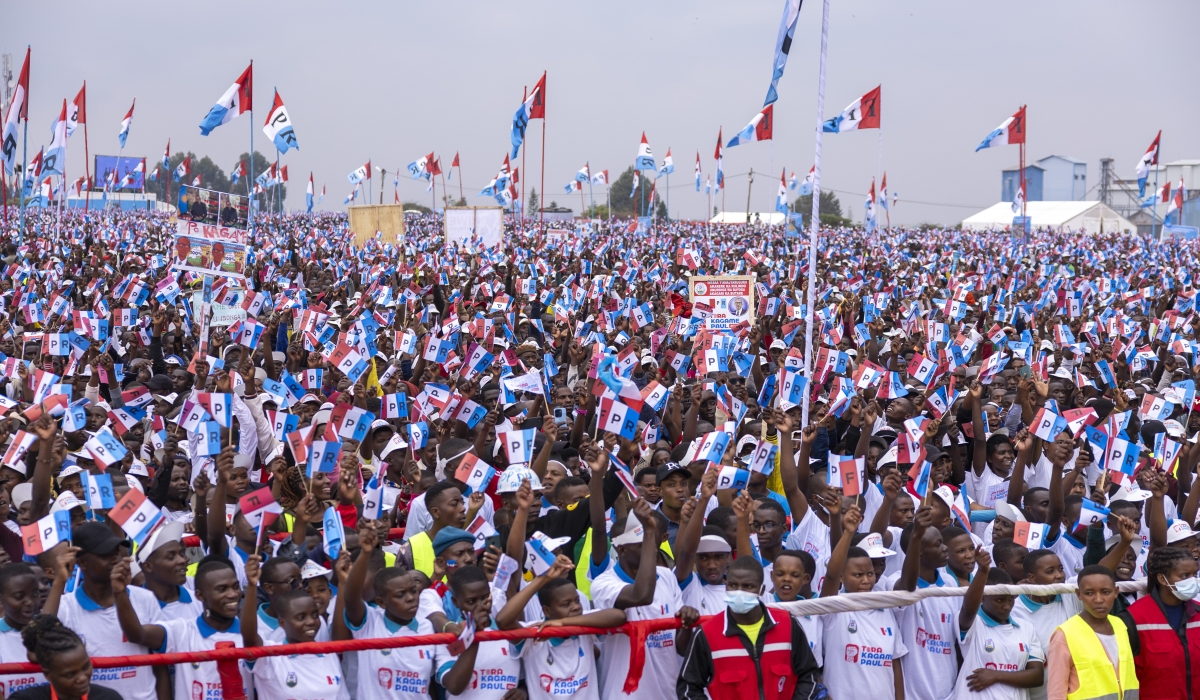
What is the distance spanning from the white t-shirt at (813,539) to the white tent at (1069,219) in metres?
65.4

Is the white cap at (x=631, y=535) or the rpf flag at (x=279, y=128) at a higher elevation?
the rpf flag at (x=279, y=128)

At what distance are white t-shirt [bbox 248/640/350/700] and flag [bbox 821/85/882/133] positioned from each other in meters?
18.7

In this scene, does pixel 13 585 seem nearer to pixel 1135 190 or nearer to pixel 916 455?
pixel 916 455

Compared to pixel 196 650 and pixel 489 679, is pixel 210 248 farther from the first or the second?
pixel 489 679

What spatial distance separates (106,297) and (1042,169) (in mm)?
82375

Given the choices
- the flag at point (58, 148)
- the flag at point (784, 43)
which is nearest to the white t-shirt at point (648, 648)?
the flag at point (784, 43)

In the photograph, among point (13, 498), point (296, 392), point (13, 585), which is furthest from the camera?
point (296, 392)

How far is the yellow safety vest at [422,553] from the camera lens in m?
5.60

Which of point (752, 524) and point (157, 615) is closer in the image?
point (157, 615)

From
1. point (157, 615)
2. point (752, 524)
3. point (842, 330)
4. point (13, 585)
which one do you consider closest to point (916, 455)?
point (752, 524)

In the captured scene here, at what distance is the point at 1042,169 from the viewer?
281ft

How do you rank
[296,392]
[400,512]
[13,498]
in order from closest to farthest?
1. [13,498]
2. [400,512]
3. [296,392]

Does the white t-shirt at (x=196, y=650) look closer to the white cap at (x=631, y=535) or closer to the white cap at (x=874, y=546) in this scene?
the white cap at (x=631, y=535)

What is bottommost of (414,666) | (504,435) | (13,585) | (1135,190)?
(414,666)
